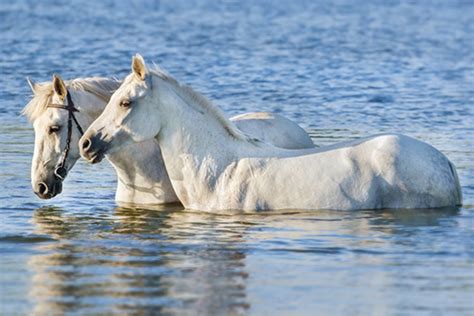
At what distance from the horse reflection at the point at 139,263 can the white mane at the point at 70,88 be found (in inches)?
32.2

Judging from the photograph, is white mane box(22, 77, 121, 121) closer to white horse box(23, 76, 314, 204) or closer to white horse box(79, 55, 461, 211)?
white horse box(23, 76, 314, 204)

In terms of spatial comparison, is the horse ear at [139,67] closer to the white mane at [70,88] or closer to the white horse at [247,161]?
the white horse at [247,161]

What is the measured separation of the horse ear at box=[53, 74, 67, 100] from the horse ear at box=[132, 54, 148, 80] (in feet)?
2.29

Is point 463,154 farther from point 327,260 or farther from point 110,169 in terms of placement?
point 327,260

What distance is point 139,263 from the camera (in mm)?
8398

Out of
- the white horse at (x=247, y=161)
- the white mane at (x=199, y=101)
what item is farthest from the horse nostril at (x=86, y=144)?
the white mane at (x=199, y=101)

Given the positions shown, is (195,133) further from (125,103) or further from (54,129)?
(54,129)

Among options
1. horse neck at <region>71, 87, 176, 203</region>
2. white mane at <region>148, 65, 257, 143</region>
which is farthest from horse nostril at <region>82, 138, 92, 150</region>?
white mane at <region>148, 65, 257, 143</region>

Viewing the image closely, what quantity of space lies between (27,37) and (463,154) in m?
16.2

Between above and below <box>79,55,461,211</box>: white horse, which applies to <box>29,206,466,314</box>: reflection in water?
below

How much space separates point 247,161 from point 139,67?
3.55ft

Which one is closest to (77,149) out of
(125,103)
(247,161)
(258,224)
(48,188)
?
(48,188)

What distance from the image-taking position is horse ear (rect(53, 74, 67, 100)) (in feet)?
33.4

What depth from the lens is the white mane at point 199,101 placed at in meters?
10.0
